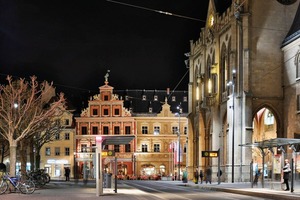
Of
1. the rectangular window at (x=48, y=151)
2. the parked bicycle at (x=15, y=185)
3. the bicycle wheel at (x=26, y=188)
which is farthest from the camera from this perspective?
the rectangular window at (x=48, y=151)

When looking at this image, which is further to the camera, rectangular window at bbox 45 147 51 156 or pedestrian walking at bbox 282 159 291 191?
rectangular window at bbox 45 147 51 156

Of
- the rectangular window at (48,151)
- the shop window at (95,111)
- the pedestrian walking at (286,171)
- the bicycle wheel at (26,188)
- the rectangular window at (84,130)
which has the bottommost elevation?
the rectangular window at (48,151)

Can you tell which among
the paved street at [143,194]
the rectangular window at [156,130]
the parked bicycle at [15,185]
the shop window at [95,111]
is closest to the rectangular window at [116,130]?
the shop window at [95,111]

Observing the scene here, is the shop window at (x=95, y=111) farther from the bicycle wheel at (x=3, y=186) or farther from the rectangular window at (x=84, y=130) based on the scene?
the bicycle wheel at (x=3, y=186)

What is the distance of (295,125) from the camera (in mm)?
57781

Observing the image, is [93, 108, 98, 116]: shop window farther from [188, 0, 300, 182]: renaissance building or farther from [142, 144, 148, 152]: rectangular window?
[188, 0, 300, 182]: renaissance building

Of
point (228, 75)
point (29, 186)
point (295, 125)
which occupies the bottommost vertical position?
point (29, 186)

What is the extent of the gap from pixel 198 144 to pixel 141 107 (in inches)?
1391

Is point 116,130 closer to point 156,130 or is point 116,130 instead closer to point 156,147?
point 156,130

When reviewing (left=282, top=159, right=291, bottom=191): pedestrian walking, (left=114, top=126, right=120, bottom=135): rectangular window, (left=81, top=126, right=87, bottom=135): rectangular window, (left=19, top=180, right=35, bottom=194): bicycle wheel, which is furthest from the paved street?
(left=81, top=126, right=87, bottom=135): rectangular window

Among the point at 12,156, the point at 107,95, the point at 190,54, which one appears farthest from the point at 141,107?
the point at 12,156

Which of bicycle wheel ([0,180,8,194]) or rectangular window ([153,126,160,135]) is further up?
rectangular window ([153,126,160,135])

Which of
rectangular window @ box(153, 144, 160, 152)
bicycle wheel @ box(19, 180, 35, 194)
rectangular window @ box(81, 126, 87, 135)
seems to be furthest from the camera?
rectangular window @ box(81, 126, 87, 135)

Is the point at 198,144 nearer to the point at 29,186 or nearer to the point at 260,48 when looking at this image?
the point at 260,48
